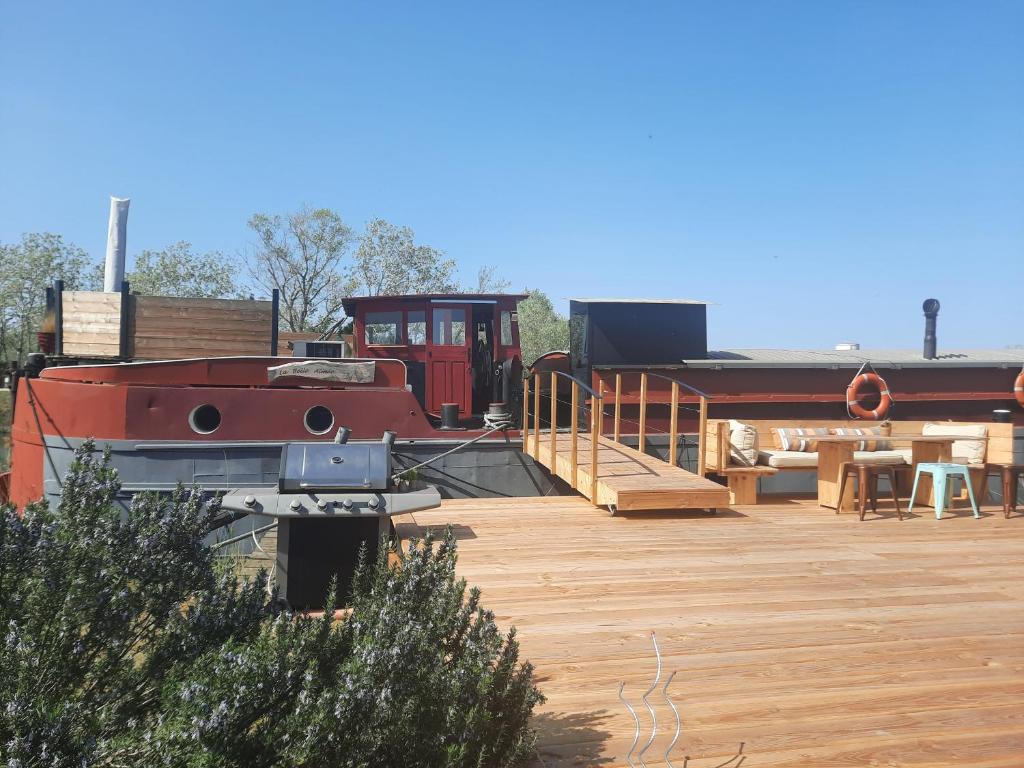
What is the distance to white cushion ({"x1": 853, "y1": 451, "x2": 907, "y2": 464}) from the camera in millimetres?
7195

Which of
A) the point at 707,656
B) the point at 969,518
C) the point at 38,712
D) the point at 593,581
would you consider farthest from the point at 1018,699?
the point at 969,518

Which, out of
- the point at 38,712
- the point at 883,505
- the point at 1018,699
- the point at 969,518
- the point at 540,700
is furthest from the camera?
the point at 883,505

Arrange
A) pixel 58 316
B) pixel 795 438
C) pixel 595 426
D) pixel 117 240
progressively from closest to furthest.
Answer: pixel 595 426 → pixel 795 438 → pixel 58 316 → pixel 117 240

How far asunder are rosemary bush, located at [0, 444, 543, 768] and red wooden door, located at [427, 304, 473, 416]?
8043 mm

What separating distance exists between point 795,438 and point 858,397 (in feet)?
6.66

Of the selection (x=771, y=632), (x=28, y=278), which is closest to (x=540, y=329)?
(x=28, y=278)

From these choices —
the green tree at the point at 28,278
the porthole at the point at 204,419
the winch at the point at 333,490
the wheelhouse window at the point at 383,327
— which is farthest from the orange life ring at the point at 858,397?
the green tree at the point at 28,278

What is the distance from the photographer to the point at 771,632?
3.31 meters

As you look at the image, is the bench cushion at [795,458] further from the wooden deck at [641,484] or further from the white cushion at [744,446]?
the wooden deck at [641,484]

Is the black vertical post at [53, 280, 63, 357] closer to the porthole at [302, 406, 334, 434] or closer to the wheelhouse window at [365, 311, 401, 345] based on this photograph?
the porthole at [302, 406, 334, 434]

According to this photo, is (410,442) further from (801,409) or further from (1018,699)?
(1018,699)

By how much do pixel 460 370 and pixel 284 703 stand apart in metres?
8.98

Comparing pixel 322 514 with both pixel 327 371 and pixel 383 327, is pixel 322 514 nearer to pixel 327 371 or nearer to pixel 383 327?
pixel 327 371

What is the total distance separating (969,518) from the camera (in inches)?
253
